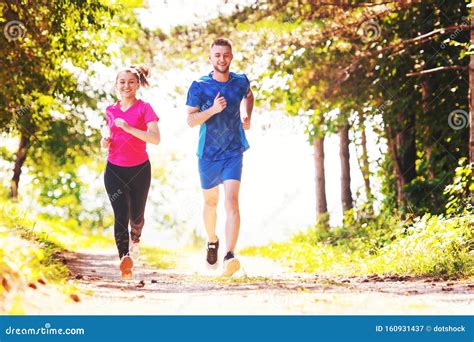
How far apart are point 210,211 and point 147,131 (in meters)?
1.43

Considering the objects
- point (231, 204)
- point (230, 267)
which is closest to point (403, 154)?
point (231, 204)

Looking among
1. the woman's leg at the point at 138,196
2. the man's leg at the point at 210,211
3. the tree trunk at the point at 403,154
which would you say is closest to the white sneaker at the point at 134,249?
the woman's leg at the point at 138,196

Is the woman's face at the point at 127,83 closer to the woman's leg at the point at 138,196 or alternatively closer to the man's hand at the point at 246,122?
the woman's leg at the point at 138,196

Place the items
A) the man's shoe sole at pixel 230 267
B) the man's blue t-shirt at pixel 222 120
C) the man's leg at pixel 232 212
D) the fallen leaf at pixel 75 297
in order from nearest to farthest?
the fallen leaf at pixel 75 297 < the man's shoe sole at pixel 230 267 < the man's leg at pixel 232 212 < the man's blue t-shirt at pixel 222 120

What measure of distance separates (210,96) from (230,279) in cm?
185

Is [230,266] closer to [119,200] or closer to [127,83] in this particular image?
[119,200]

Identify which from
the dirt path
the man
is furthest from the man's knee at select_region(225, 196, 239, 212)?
the dirt path

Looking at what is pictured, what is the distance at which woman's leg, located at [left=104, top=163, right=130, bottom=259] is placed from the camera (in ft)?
25.2

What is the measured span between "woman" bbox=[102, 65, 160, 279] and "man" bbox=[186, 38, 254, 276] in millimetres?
501

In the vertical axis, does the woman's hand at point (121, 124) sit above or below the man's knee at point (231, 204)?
above

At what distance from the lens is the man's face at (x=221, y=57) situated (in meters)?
7.95

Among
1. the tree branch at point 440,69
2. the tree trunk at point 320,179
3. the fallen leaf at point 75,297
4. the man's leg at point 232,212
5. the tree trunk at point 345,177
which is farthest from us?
the tree trunk at point 320,179

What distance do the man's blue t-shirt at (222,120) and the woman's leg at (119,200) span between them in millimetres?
964

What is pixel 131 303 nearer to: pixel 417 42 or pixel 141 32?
pixel 417 42
